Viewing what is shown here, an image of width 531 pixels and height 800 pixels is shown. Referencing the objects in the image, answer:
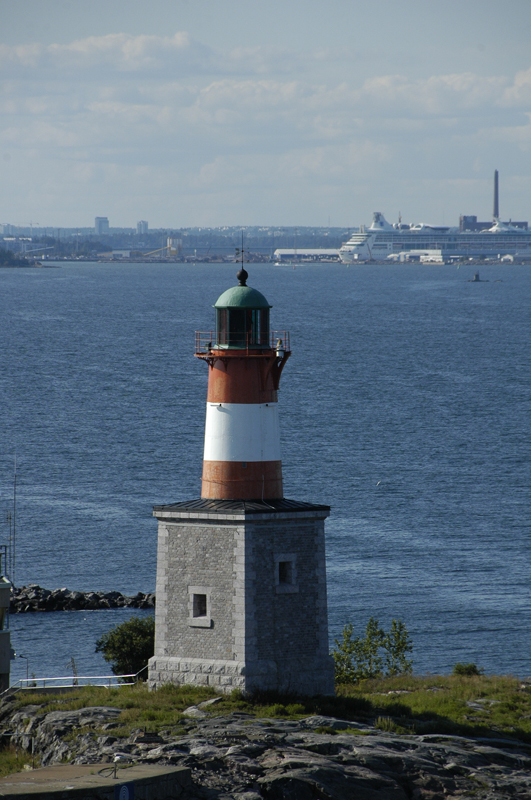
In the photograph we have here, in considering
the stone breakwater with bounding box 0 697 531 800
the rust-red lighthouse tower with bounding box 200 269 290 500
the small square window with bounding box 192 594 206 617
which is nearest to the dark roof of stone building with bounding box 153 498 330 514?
the rust-red lighthouse tower with bounding box 200 269 290 500

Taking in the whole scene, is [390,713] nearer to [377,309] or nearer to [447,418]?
[447,418]

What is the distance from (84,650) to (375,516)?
22.5 metres

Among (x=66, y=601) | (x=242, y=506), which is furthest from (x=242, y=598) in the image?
(x=66, y=601)

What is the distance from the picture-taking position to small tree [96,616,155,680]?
106 feet

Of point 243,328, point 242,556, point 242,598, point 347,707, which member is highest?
point 243,328

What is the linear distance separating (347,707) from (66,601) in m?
25.1

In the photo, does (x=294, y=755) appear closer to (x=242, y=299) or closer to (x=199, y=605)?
(x=199, y=605)

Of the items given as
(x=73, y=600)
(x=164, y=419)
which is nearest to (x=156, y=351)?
(x=164, y=419)

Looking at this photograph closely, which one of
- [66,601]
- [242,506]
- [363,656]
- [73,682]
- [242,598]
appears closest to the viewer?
[242,598]

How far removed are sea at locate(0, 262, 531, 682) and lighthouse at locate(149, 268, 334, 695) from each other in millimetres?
15517

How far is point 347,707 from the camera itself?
76.5 ft

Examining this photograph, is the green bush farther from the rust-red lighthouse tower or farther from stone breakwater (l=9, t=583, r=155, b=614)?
stone breakwater (l=9, t=583, r=155, b=614)

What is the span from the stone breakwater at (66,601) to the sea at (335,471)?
28.8 inches

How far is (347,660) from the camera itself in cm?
3278
